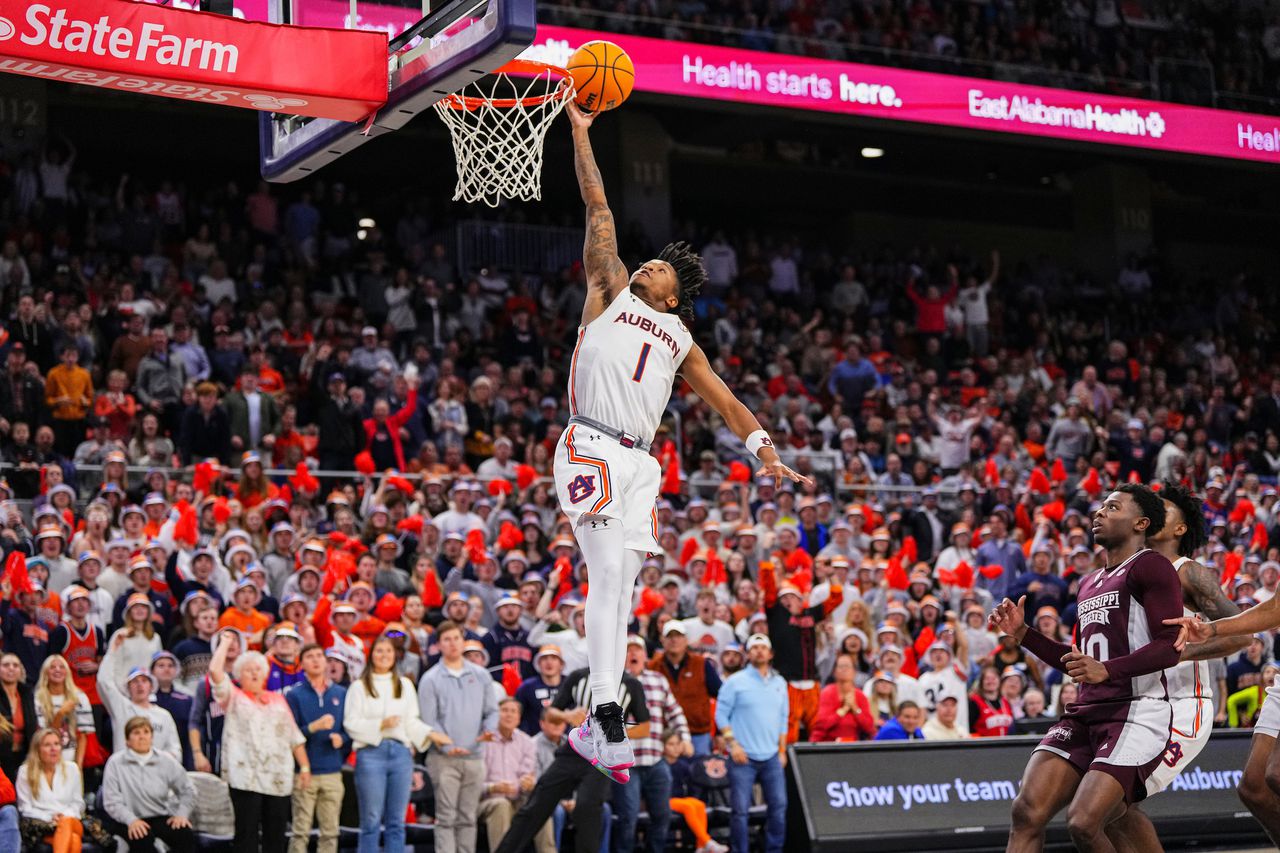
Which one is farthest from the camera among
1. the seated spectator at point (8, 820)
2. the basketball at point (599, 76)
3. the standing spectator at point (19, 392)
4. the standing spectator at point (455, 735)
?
the standing spectator at point (19, 392)

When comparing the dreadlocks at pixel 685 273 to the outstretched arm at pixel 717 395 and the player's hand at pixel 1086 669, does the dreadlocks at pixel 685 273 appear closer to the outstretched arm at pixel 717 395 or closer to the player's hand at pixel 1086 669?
the outstretched arm at pixel 717 395

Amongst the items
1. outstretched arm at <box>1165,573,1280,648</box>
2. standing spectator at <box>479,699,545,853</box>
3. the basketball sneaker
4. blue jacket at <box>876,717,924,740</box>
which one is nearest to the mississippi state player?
outstretched arm at <box>1165,573,1280,648</box>

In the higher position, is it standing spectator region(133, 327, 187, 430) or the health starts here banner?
the health starts here banner

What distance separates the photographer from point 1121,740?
807cm

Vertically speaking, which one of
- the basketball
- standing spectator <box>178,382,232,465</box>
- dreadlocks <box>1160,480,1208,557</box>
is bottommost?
dreadlocks <box>1160,480,1208,557</box>

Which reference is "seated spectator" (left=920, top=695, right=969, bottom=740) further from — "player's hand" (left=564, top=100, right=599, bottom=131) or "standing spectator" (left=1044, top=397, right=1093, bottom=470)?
"player's hand" (left=564, top=100, right=599, bottom=131)

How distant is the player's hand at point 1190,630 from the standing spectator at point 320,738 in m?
7.44

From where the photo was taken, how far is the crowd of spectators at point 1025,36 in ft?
82.4

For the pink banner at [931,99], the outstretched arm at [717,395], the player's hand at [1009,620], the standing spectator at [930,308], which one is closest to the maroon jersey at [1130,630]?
the player's hand at [1009,620]

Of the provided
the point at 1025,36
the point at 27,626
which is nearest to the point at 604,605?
the point at 27,626

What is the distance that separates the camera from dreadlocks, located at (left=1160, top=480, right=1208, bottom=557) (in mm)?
8703

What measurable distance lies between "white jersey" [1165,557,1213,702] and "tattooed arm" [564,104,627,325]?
10.8ft

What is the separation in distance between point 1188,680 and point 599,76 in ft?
13.8

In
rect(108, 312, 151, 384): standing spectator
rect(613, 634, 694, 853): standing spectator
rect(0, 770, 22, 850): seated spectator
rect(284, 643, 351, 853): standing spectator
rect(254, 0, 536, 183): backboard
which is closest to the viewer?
rect(254, 0, 536, 183): backboard
